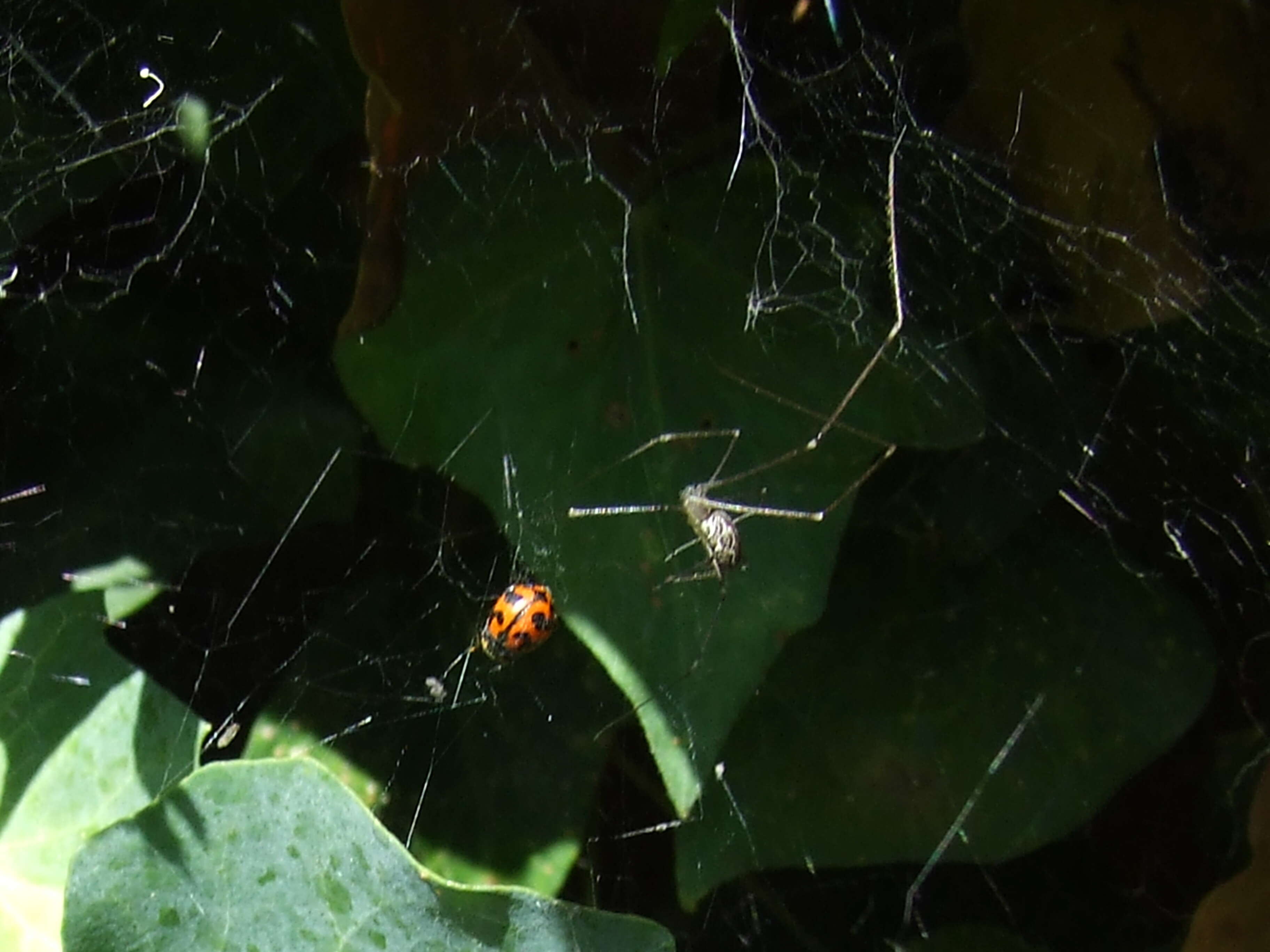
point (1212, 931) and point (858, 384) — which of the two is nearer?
point (858, 384)

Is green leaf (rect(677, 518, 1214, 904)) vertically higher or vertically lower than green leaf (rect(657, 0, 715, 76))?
lower

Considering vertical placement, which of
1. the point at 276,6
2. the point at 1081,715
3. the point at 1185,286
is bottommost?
the point at 1081,715

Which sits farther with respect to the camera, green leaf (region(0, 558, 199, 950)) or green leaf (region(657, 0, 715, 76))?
green leaf (region(0, 558, 199, 950))

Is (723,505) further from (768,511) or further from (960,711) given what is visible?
(960,711)

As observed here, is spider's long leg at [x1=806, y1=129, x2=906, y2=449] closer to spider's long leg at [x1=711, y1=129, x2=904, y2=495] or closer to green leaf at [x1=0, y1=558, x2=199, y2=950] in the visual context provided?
spider's long leg at [x1=711, y1=129, x2=904, y2=495]

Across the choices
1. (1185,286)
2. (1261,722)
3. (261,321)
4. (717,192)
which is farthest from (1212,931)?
(261,321)

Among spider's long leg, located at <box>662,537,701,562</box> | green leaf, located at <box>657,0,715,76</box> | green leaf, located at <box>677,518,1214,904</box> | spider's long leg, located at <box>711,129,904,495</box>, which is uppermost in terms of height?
green leaf, located at <box>657,0,715,76</box>

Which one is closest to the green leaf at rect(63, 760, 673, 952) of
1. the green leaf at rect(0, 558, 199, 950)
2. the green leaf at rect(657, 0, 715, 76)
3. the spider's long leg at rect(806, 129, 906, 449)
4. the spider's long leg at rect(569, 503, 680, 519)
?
the green leaf at rect(0, 558, 199, 950)

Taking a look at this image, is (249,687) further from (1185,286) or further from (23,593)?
(1185,286)
